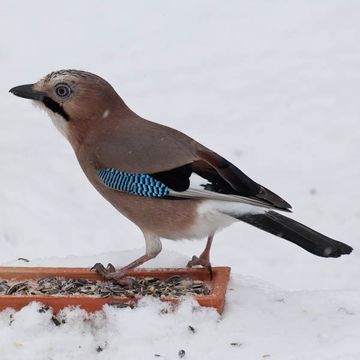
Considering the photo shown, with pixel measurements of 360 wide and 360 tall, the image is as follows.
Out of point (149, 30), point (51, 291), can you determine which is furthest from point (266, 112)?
point (51, 291)

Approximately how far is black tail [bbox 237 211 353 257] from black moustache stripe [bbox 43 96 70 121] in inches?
44.6

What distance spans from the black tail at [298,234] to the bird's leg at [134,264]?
1.78 feet

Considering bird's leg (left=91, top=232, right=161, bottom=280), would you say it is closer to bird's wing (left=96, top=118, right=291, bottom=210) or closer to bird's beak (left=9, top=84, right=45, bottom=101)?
bird's wing (left=96, top=118, right=291, bottom=210)

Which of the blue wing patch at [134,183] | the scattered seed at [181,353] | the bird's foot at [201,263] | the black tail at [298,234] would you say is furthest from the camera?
the bird's foot at [201,263]

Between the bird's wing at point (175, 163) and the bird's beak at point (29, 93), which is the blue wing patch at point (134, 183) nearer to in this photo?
the bird's wing at point (175, 163)

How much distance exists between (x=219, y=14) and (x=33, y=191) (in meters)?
4.34

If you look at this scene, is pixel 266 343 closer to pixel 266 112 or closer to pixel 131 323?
pixel 131 323

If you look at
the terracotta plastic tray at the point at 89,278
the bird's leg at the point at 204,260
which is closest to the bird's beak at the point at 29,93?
the terracotta plastic tray at the point at 89,278

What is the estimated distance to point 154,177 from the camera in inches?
211

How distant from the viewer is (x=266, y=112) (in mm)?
10164

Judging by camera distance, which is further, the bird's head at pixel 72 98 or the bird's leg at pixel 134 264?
the bird's head at pixel 72 98

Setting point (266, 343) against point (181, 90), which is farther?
point (181, 90)

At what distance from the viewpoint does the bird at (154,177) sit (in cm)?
522

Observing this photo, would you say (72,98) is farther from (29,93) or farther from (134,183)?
(134,183)
